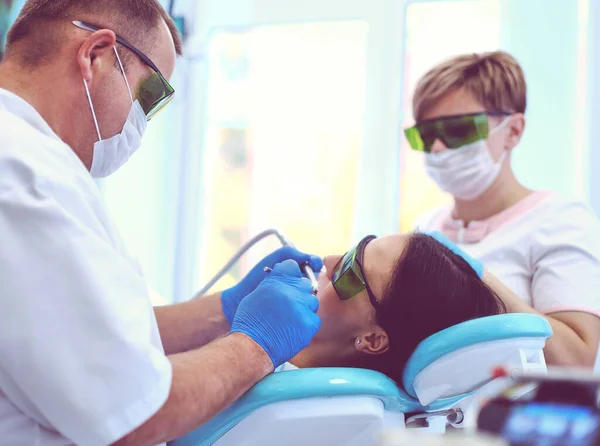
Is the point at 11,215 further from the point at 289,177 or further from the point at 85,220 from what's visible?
the point at 289,177

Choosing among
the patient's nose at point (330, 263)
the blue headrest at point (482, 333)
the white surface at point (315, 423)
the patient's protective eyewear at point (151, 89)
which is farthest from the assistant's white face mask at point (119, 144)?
the blue headrest at point (482, 333)

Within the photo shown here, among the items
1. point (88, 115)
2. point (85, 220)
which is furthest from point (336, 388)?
point (88, 115)

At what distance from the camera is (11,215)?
3.02 ft

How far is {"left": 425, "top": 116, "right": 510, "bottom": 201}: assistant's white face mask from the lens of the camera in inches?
84.0

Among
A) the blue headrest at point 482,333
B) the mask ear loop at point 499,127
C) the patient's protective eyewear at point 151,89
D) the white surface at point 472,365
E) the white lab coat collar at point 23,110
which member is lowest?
the white surface at point 472,365

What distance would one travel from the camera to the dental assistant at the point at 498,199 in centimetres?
181

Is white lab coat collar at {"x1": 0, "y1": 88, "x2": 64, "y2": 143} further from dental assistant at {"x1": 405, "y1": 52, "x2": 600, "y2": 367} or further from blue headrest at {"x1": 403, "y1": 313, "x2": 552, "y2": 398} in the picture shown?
dental assistant at {"x1": 405, "y1": 52, "x2": 600, "y2": 367}

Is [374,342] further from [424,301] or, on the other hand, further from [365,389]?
[365,389]

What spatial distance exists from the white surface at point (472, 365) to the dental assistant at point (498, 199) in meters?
0.68

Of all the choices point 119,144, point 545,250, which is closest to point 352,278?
point 119,144

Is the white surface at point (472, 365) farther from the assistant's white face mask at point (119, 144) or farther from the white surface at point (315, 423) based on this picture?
the assistant's white face mask at point (119, 144)

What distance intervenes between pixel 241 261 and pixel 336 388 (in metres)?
2.18

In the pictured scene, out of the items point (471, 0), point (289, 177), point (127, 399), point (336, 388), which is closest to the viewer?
point (127, 399)

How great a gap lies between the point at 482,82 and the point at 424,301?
108 cm
